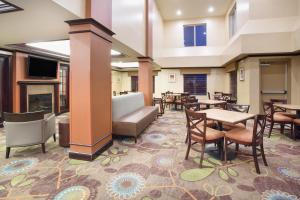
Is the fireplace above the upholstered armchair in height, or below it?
above

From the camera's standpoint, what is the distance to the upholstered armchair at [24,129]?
9.55 feet

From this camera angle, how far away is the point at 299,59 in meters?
5.60

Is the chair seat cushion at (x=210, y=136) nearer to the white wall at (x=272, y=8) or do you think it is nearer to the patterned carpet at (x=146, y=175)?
the patterned carpet at (x=146, y=175)

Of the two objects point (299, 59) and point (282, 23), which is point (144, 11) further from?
point (299, 59)

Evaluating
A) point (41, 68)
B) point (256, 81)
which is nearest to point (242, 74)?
point (256, 81)

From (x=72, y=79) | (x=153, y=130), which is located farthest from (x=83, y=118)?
(x=153, y=130)

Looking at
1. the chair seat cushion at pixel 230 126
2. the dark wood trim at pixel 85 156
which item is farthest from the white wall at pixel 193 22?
the dark wood trim at pixel 85 156

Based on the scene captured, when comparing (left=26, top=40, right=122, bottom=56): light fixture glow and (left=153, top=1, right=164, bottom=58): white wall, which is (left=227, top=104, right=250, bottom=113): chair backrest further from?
(left=153, top=1, right=164, bottom=58): white wall

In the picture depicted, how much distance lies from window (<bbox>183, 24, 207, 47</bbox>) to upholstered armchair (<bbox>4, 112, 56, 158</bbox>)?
838cm

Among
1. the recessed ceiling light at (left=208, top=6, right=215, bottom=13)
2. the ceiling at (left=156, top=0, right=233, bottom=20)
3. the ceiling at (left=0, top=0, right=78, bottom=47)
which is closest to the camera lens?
the ceiling at (left=0, top=0, right=78, bottom=47)

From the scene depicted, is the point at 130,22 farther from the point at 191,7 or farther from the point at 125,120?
the point at 191,7

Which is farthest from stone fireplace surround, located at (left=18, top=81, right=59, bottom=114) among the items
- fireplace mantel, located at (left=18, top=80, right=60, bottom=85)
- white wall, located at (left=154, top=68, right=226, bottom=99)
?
white wall, located at (left=154, top=68, right=226, bottom=99)

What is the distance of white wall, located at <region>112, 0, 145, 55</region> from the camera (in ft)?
12.5

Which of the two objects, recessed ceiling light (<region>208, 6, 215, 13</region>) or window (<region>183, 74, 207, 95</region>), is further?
window (<region>183, 74, 207, 95</region>)
